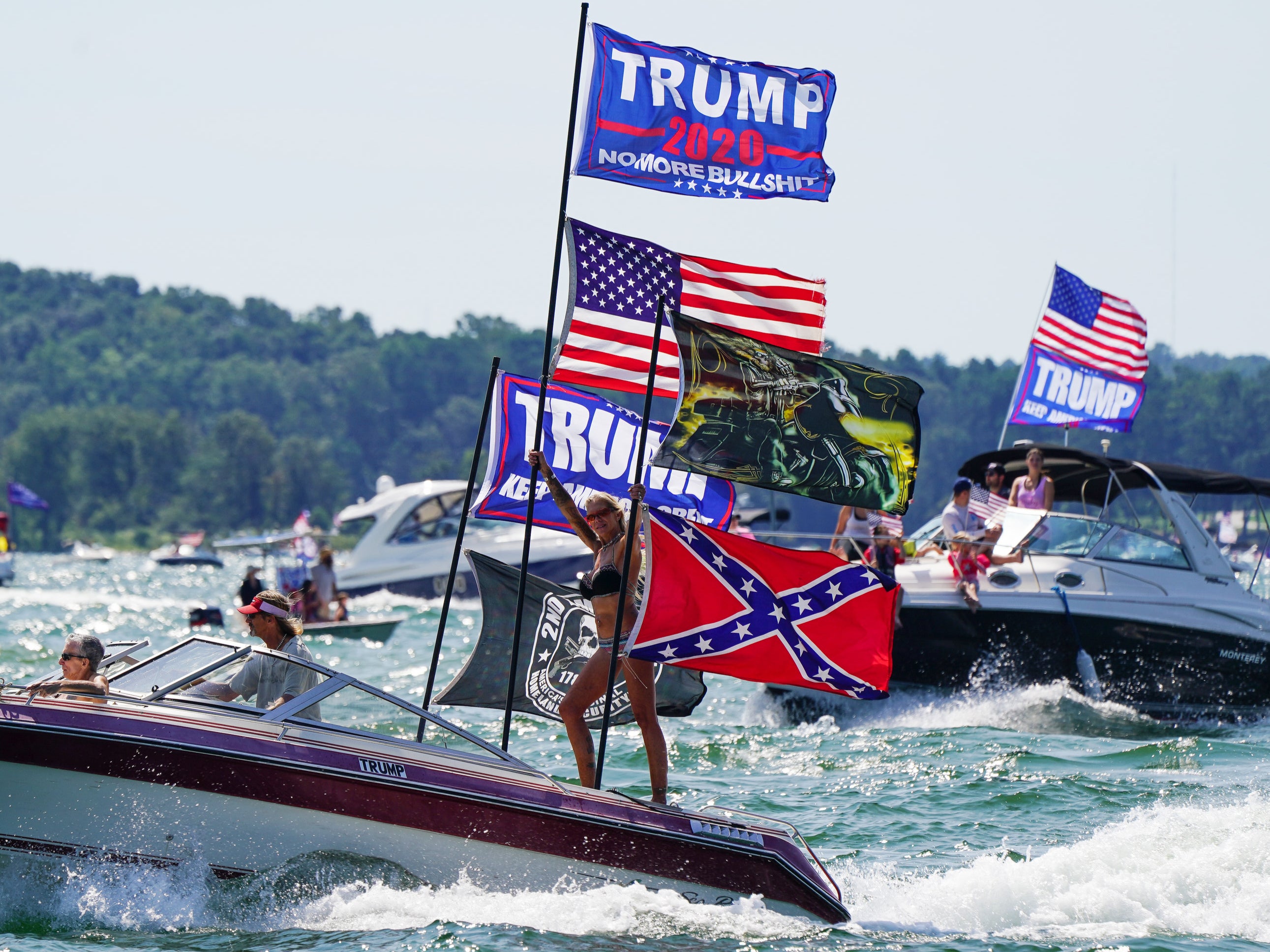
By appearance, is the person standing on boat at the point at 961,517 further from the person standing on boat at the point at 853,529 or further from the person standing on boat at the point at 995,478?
the person standing on boat at the point at 853,529

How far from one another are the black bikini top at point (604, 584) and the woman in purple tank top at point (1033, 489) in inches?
360

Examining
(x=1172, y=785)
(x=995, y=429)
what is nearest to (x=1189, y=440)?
(x=995, y=429)

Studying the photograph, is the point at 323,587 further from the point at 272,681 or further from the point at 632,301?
the point at 272,681

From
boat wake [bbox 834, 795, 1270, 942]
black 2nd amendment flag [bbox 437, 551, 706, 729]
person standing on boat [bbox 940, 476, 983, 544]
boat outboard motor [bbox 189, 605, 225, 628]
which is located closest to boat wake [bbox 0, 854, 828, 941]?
boat wake [bbox 834, 795, 1270, 942]

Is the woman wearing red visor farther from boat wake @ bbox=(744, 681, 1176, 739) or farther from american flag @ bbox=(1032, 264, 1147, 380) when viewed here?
american flag @ bbox=(1032, 264, 1147, 380)

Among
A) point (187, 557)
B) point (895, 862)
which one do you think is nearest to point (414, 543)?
point (895, 862)

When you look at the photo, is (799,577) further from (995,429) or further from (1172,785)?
(995,429)

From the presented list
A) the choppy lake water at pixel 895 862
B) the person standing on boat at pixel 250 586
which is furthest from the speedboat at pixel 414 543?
the choppy lake water at pixel 895 862

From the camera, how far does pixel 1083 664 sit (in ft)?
52.1

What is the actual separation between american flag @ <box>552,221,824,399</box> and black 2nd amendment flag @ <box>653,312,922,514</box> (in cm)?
77

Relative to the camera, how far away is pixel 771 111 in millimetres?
9836

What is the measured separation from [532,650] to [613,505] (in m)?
1.65

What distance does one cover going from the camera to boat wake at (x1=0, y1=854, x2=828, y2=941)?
780 centimetres

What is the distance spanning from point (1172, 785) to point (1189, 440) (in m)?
127
